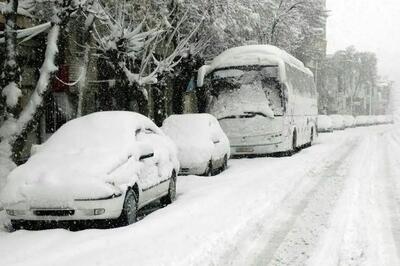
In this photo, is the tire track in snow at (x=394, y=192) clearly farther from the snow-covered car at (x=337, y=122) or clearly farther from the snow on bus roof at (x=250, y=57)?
the snow-covered car at (x=337, y=122)

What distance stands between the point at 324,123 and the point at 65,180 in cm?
4206

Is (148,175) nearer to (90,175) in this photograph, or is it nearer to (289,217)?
(90,175)

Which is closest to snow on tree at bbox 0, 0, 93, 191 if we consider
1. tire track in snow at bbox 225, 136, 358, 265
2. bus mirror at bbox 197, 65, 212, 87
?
tire track in snow at bbox 225, 136, 358, 265

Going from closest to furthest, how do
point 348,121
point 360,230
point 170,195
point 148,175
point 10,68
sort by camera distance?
point 360,230 → point 148,175 → point 170,195 → point 10,68 → point 348,121

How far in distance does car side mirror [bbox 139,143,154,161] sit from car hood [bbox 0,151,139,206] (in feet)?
1.83

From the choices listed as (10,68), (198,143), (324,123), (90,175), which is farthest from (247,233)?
(324,123)

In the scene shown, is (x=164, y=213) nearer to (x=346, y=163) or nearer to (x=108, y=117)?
(x=108, y=117)

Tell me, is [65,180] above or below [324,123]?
above

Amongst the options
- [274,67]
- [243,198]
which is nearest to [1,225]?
[243,198]

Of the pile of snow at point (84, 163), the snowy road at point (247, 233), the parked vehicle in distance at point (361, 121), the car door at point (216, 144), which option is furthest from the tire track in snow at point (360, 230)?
the parked vehicle in distance at point (361, 121)

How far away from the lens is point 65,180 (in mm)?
8133

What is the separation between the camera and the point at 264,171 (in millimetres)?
15500

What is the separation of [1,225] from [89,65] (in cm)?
1450

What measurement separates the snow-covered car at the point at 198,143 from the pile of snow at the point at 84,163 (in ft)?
12.5
